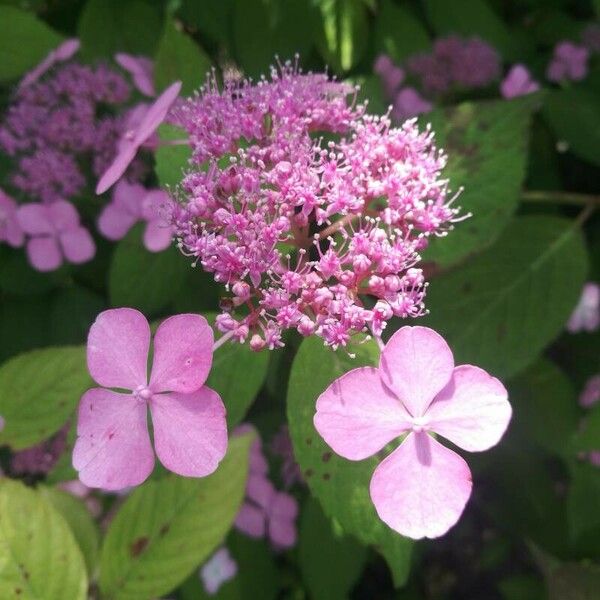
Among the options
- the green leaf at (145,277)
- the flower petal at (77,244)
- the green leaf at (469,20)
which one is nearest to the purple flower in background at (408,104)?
the green leaf at (469,20)

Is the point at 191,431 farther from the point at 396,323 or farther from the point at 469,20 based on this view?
the point at 469,20

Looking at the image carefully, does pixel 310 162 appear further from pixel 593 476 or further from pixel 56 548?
pixel 593 476

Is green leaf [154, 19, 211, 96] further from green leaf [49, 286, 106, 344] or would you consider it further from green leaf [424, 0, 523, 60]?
green leaf [424, 0, 523, 60]

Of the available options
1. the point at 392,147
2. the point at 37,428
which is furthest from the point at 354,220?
the point at 37,428

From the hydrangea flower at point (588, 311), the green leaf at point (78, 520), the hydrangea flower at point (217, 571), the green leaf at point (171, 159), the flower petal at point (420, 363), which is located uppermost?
the green leaf at point (171, 159)

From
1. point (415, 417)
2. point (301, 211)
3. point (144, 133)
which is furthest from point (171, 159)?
point (415, 417)

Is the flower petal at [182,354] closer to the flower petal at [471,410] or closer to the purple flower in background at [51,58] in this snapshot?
the flower petal at [471,410]
